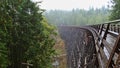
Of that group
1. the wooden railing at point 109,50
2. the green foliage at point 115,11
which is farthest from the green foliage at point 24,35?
the green foliage at point 115,11

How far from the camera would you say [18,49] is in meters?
14.8

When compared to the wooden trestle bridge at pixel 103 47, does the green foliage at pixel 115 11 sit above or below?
above

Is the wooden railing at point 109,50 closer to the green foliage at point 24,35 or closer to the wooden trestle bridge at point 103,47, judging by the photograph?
the wooden trestle bridge at point 103,47

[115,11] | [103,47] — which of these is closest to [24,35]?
[103,47]

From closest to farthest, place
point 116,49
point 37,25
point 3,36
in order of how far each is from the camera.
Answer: point 116,49, point 3,36, point 37,25

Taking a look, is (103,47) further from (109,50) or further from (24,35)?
(24,35)

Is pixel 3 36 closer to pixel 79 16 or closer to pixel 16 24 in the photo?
pixel 16 24

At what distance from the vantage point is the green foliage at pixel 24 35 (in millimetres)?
14359

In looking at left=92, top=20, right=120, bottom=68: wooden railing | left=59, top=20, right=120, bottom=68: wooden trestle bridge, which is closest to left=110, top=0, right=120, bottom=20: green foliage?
left=59, top=20, right=120, bottom=68: wooden trestle bridge

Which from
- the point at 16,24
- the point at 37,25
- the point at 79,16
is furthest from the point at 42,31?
the point at 79,16

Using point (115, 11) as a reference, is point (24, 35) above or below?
below

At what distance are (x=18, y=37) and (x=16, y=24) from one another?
892 millimetres

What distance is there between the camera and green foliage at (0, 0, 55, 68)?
47.1ft

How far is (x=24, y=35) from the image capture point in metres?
15.0
